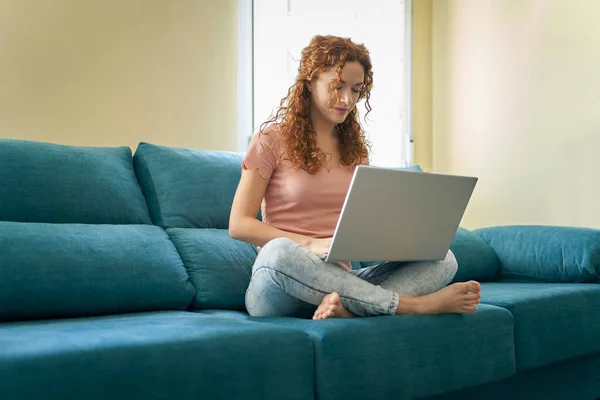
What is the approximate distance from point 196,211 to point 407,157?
1.95 metres

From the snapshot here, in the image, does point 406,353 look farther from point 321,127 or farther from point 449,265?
point 321,127

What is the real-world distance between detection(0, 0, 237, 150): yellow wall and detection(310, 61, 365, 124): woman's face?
99 cm

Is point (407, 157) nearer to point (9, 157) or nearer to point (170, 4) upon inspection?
point (170, 4)

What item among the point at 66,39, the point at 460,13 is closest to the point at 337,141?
the point at 66,39

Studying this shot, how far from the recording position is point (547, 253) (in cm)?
264

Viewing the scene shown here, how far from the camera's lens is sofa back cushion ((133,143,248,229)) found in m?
2.23

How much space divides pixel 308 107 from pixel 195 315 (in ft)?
2.28

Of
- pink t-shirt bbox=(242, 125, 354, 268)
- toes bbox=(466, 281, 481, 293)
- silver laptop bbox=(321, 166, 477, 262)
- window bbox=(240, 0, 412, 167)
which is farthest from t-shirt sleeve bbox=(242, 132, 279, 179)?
window bbox=(240, 0, 412, 167)

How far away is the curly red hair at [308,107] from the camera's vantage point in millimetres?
1992

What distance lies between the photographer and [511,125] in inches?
140

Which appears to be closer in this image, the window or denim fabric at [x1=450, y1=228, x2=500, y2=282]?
denim fabric at [x1=450, y1=228, x2=500, y2=282]

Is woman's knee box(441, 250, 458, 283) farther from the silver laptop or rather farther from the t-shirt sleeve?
the t-shirt sleeve

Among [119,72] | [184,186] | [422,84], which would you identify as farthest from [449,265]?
[422,84]

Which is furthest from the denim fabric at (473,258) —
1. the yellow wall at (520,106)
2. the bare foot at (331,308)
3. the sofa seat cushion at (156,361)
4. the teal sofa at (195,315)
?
the sofa seat cushion at (156,361)
